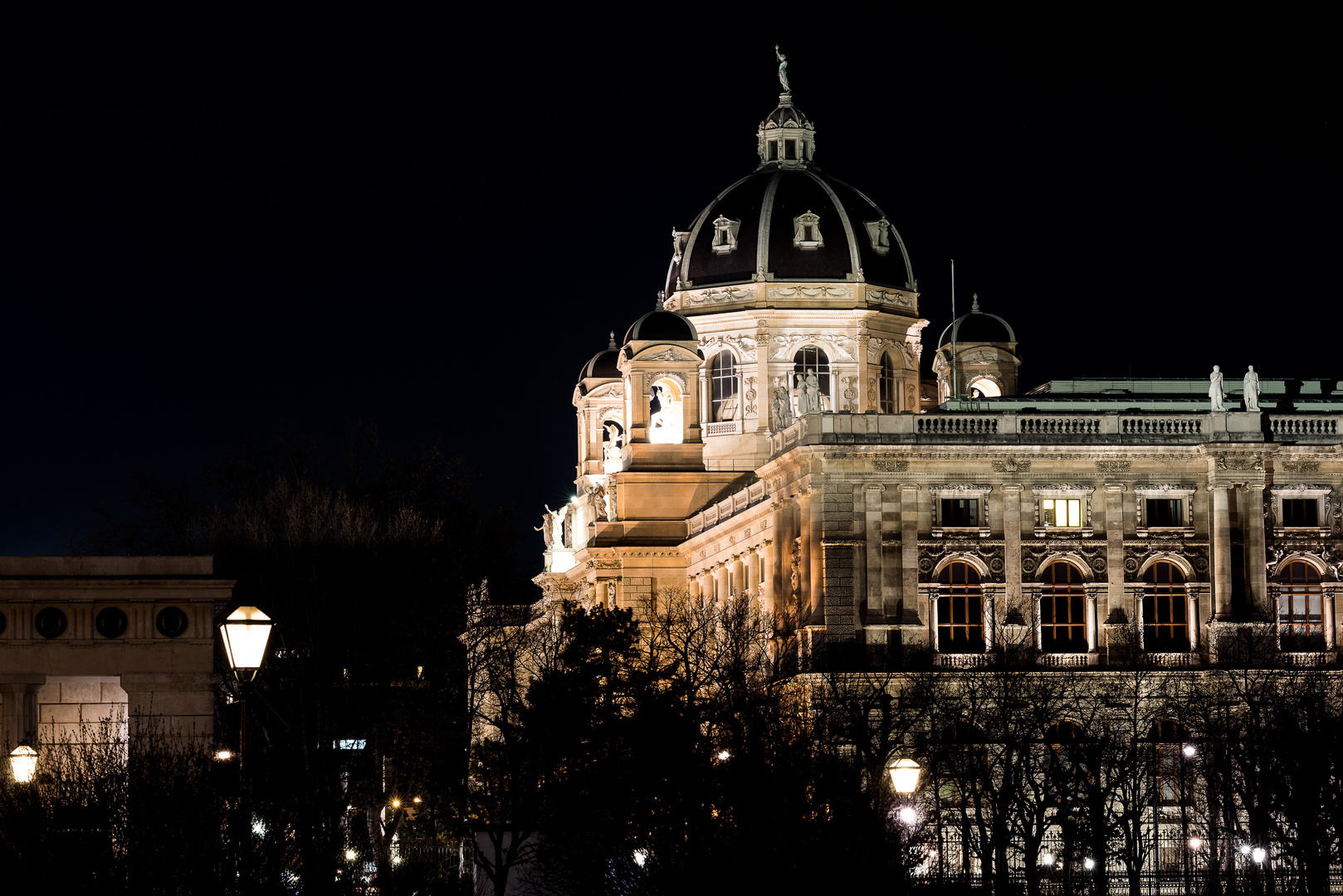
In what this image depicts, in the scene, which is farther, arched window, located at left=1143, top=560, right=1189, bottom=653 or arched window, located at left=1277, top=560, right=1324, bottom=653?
arched window, located at left=1277, top=560, right=1324, bottom=653

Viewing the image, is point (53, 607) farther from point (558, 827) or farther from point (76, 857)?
point (76, 857)

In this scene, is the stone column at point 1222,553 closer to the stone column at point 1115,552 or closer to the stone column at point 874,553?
the stone column at point 1115,552

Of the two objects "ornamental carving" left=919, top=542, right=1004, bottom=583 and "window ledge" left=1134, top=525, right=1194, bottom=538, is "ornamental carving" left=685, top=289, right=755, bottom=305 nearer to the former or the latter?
"ornamental carving" left=919, top=542, right=1004, bottom=583

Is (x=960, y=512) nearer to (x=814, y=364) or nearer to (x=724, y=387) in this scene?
(x=814, y=364)

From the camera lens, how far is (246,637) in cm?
4269

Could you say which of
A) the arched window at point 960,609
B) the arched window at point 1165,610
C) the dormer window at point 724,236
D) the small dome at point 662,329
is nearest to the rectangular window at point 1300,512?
the arched window at point 1165,610

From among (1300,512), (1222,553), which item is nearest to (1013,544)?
(1222,553)

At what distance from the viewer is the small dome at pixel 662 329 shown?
13000 centimetres

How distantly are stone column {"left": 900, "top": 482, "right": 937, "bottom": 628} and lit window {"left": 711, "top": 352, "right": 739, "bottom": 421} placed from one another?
29.1 m

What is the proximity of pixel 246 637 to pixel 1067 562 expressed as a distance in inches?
2803

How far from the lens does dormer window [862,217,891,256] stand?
5453 inches

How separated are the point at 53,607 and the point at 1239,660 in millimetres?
52237

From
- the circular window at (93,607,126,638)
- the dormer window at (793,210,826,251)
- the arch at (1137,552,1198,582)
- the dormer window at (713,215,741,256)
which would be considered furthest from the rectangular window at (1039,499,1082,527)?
the circular window at (93,607,126,638)

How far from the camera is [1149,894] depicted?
3140 inches
